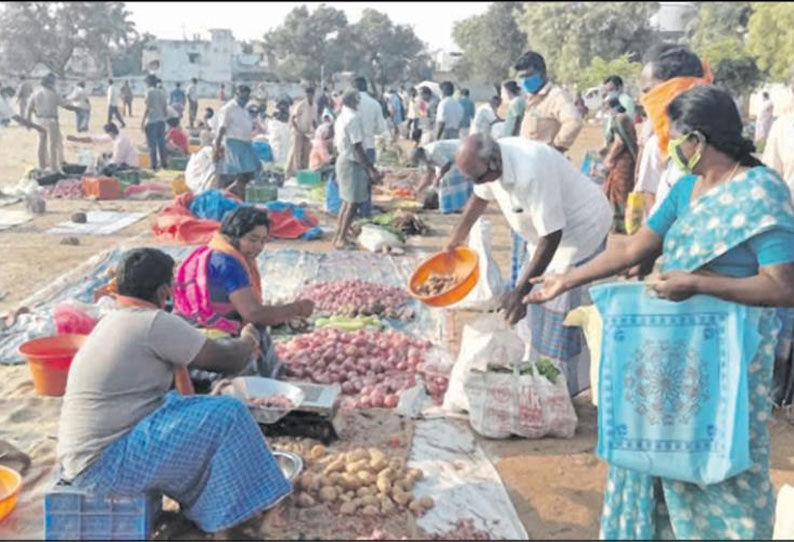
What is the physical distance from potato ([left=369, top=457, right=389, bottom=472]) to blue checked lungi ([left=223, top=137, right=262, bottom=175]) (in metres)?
7.29

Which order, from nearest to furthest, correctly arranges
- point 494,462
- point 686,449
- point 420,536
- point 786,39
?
point 686,449 → point 420,536 → point 494,462 → point 786,39

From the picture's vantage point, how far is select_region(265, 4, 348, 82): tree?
1959 inches

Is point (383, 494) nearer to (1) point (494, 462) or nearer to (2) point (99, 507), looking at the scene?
(1) point (494, 462)

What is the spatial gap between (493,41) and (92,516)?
50912mm

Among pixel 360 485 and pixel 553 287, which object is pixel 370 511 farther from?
pixel 553 287

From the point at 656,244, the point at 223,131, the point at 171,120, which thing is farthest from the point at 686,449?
the point at 171,120

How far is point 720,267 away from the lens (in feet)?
8.69

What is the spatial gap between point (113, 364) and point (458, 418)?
7.18 feet

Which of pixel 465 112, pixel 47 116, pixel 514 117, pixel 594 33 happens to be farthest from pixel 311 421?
pixel 594 33

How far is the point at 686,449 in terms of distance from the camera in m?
2.67

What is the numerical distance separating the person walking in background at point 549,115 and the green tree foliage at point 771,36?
2520 cm

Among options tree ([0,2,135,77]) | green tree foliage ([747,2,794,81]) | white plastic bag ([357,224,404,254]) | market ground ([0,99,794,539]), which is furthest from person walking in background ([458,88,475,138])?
tree ([0,2,135,77])

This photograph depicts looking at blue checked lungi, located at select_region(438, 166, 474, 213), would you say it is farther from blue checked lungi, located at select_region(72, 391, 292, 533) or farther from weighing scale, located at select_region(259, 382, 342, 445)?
blue checked lungi, located at select_region(72, 391, 292, 533)

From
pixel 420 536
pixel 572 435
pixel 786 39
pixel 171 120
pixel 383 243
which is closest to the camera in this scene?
pixel 420 536
